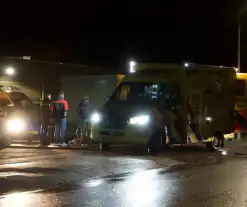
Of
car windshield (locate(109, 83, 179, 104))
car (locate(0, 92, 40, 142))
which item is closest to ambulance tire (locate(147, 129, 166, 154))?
car windshield (locate(109, 83, 179, 104))

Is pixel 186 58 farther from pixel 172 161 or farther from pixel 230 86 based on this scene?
pixel 172 161

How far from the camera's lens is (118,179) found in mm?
12211

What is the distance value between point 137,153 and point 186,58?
42.7 meters

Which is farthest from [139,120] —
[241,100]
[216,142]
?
[241,100]

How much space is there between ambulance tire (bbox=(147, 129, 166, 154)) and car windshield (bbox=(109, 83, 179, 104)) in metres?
1.04

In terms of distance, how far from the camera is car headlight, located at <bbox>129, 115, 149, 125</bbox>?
1599cm

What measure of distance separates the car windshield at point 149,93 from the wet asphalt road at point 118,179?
5.52 ft

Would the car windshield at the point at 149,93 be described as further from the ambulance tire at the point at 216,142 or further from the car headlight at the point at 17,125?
the car headlight at the point at 17,125

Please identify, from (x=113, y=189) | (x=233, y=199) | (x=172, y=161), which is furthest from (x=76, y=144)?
(x=233, y=199)

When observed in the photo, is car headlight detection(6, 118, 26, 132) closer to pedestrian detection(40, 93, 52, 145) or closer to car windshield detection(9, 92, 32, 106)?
pedestrian detection(40, 93, 52, 145)

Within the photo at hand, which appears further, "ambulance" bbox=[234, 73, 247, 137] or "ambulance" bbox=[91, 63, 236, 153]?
"ambulance" bbox=[234, 73, 247, 137]

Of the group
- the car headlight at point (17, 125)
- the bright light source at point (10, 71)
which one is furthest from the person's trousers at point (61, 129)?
the bright light source at point (10, 71)

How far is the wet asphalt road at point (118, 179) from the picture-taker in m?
9.68

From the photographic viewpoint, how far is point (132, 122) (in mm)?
16031
